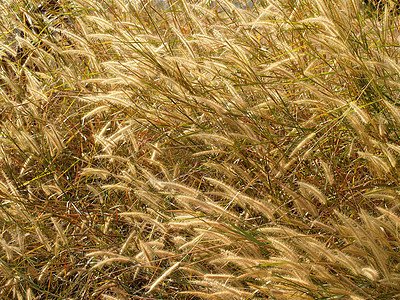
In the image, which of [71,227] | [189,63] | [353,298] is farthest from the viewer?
[71,227]

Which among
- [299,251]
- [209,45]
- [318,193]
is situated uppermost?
[209,45]

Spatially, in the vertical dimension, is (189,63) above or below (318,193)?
above

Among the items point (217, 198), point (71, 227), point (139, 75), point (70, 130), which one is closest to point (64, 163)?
point (70, 130)

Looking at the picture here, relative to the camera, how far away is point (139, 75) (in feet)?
7.20

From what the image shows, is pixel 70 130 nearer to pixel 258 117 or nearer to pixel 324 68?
pixel 258 117

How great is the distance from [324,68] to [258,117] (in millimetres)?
627

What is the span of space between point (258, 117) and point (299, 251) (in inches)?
26.9

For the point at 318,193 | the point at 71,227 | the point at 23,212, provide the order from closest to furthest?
the point at 318,193 < the point at 23,212 < the point at 71,227

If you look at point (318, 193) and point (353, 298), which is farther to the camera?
point (318, 193)

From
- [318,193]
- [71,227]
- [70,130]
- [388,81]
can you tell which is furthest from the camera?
[70,130]

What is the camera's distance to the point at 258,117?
197 cm

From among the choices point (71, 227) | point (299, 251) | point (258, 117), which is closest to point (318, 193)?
point (299, 251)

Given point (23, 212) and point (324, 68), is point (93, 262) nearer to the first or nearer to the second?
point (23, 212)

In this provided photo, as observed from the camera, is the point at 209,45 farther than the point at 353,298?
Yes
